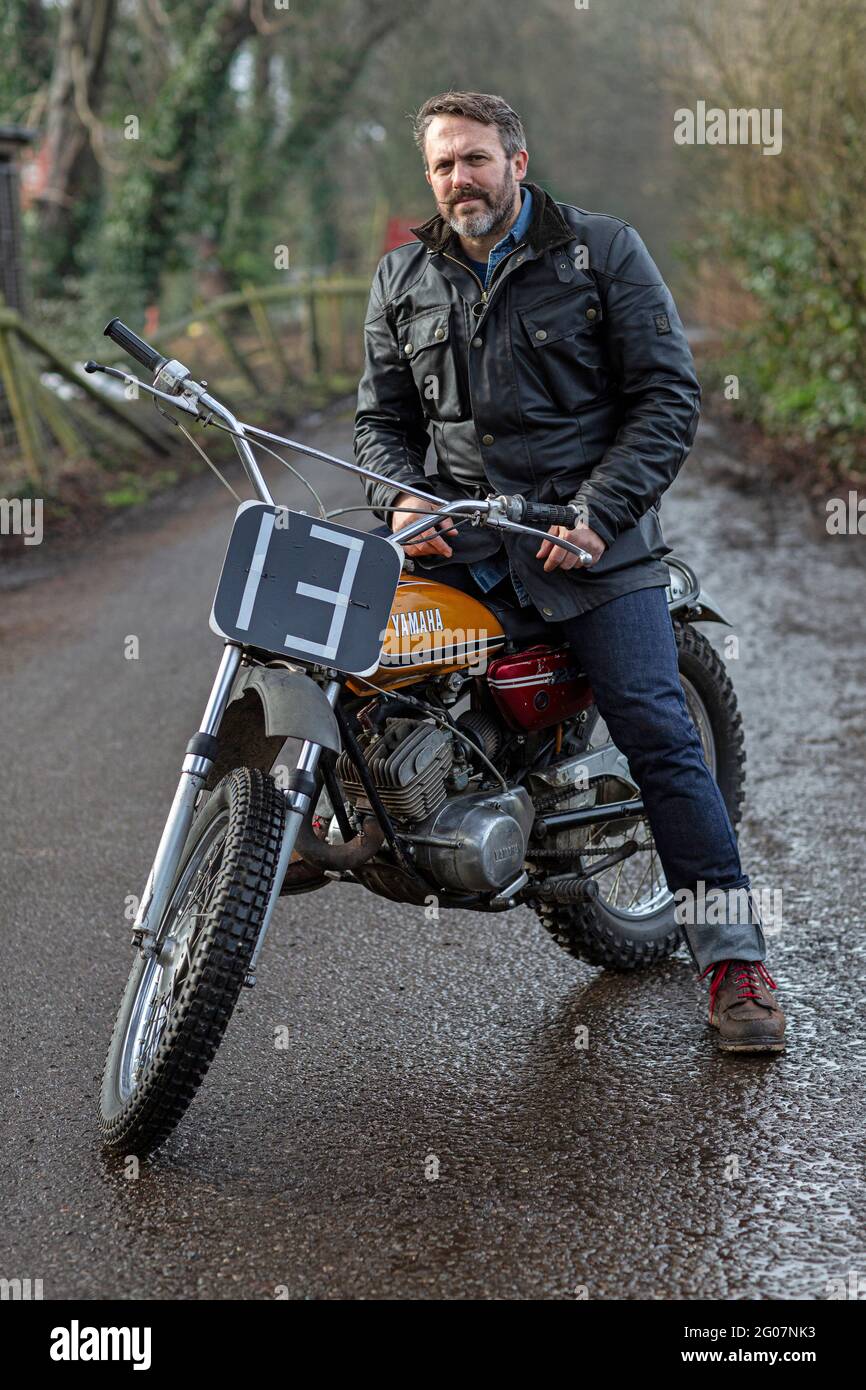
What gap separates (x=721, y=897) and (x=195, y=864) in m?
1.34

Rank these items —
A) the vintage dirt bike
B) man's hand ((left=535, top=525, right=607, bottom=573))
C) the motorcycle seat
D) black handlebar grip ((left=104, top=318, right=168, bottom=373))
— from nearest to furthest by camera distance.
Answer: the vintage dirt bike, black handlebar grip ((left=104, top=318, right=168, bottom=373)), man's hand ((left=535, top=525, right=607, bottom=573)), the motorcycle seat

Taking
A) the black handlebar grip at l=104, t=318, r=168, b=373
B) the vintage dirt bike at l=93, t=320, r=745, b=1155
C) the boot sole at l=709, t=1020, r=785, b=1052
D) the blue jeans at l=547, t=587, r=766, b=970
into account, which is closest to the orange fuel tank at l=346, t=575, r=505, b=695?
the vintage dirt bike at l=93, t=320, r=745, b=1155

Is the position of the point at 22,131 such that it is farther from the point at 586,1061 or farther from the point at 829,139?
the point at 586,1061

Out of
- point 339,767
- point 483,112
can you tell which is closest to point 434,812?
point 339,767

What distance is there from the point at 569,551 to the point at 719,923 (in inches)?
41.2

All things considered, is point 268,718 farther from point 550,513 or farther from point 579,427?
point 579,427

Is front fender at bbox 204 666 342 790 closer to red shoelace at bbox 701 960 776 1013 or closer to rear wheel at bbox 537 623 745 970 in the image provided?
rear wheel at bbox 537 623 745 970

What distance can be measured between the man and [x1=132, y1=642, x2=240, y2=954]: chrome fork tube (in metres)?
0.68

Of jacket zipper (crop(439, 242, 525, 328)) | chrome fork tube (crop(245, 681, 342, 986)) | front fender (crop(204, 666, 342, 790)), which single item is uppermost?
jacket zipper (crop(439, 242, 525, 328))

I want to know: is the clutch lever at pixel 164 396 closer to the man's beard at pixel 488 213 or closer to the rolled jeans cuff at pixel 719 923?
the man's beard at pixel 488 213

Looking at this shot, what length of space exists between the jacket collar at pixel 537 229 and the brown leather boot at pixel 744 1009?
5.96ft

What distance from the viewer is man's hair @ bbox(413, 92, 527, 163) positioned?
366 centimetres

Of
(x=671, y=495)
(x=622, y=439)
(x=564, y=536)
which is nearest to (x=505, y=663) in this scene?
(x=564, y=536)

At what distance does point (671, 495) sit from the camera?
42.6 feet
